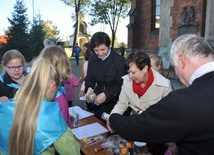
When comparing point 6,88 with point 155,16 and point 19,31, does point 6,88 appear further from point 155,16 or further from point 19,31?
point 19,31

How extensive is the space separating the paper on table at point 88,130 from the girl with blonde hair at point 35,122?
2.44 ft

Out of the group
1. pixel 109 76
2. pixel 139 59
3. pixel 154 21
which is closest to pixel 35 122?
A: pixel 139 59

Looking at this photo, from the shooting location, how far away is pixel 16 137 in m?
1.45

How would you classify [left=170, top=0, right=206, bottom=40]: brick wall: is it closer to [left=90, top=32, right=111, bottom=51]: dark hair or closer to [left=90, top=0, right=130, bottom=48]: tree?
[left=90, top=32, right=111, bottom=51]: dark hair

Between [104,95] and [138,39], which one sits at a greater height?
[138,39]

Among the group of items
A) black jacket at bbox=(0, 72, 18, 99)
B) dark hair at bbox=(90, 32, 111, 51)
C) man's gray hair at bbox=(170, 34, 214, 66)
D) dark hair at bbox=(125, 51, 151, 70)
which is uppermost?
dark hair at bbox=(90, 32, 111, 51)

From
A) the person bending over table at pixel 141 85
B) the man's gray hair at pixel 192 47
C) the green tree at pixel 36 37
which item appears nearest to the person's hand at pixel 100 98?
the person bending over table at pixel 141 85

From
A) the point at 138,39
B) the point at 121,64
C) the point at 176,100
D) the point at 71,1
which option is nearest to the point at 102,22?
the point at 71,1

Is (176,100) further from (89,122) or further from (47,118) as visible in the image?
(89,122)

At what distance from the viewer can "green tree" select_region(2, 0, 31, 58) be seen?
1562cm

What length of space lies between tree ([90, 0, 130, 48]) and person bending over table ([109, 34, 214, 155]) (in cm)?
2856

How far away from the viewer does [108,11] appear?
30328 mm

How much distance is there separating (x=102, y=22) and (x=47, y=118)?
3066 centimetres

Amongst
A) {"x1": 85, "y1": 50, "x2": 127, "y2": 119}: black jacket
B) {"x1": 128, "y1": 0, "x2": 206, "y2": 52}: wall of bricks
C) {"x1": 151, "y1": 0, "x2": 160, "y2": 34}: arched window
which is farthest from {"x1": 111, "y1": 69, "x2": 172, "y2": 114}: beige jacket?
{"x1": 151, "y1": 0, "x2": 160, "y2": 34}: arched window
